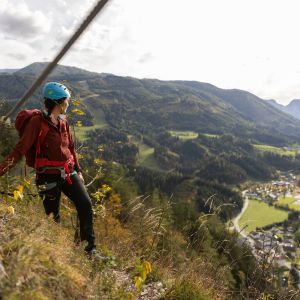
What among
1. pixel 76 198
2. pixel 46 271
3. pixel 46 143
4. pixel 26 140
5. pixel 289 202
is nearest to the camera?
pixel 46 271

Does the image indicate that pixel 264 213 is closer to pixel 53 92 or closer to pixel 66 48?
pixel 53 92

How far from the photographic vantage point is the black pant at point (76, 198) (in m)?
4.49

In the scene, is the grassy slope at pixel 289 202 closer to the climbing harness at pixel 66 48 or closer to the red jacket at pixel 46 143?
the red jacket at pixel 46 143

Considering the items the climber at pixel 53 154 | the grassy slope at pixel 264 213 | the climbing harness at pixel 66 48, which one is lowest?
the grassy slope at pixel 264 213

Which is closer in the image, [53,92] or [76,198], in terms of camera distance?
[53,92]

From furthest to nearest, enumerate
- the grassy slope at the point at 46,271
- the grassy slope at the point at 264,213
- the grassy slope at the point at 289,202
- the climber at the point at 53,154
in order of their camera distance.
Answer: the grassy slope at the point at 289,202 < the grassy slope at the point at 264,213 < the climber at the point at 53,154 < the grassy slope at the point at 46,271

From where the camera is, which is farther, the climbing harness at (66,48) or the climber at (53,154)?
the climber at (53,154)

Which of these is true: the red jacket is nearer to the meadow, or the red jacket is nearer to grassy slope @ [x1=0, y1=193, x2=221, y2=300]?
grassy slope @ [x1=0, y1=193, x2=221, y2=300]

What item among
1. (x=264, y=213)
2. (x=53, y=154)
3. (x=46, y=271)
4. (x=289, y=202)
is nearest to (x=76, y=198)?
(x=53, y=154)

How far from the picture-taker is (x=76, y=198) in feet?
15.0

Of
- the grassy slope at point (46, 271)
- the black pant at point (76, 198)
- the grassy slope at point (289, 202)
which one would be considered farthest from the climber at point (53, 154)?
the grassy slope at point (289, 202)

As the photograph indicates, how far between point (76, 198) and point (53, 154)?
0.65m

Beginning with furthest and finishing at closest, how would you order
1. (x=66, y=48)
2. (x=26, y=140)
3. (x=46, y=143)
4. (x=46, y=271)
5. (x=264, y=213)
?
(x=264, y=213) → (x=46, y=143) → (x=26, y=140) → (x=46, y=271) → (x=66, y=48)

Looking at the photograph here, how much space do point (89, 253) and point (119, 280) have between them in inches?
20.0
